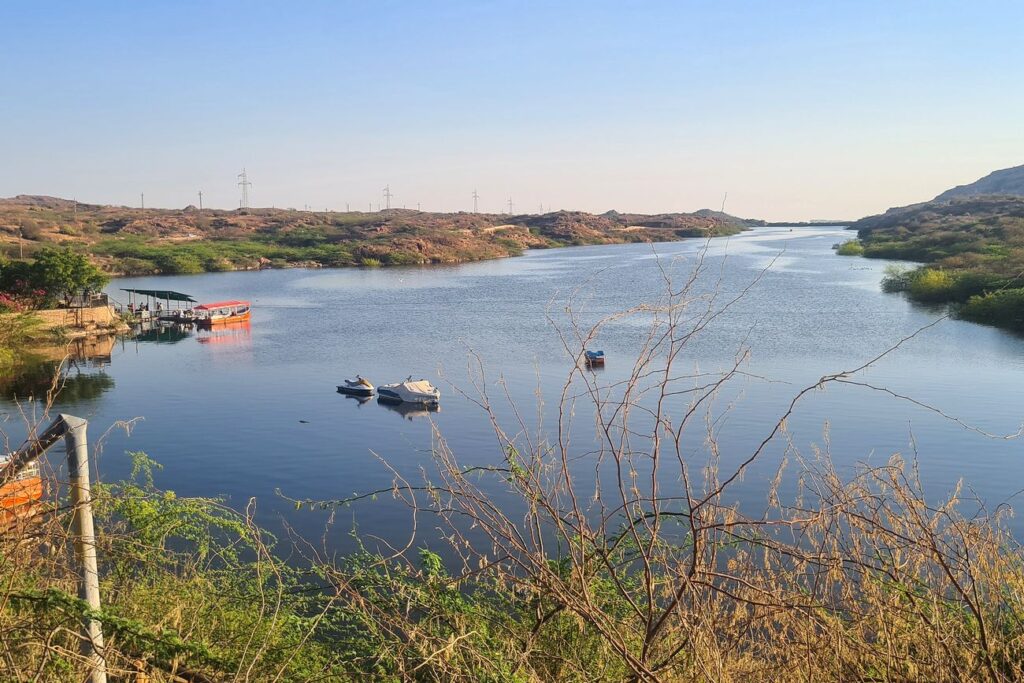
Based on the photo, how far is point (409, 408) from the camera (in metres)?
21.1

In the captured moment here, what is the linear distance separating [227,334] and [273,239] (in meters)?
54.2

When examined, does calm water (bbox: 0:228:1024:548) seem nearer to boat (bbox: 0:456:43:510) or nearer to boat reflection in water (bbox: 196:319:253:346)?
boat reflection in water (bbox: 196:319:253:346)

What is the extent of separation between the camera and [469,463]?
15781mm

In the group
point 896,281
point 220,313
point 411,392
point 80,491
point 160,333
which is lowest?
point 160,333

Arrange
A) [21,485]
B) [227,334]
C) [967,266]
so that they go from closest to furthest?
[21,485]
[227,334]
[967,266]

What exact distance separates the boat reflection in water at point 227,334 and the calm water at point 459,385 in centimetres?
20

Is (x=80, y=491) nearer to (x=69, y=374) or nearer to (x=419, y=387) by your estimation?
(x=419, y=387)

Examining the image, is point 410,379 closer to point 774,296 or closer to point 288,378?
point 288,378

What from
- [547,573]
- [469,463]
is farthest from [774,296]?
[547,573]

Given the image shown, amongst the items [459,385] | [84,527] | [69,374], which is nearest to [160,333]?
[69,374]

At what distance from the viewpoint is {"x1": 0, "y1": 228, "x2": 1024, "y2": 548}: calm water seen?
15.1m

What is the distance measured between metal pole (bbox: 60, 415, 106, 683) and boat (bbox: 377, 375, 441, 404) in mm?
17277

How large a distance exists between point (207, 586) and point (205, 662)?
3.07 metres

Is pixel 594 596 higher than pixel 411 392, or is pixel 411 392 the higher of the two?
pixel 594 596
